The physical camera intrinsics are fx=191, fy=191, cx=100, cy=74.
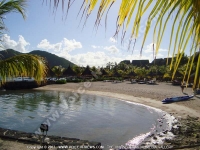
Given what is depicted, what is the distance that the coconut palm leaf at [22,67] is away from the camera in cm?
356

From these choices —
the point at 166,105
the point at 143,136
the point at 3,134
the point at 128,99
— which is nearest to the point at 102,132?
the point at 143,136

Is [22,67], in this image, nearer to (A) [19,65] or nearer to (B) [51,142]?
(A) [19,65]

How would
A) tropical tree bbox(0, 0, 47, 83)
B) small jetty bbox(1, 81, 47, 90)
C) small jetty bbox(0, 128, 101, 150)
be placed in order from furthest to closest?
1. small jetty bbox(1, 81, 47, 90)
2. small jetty bbox(0, 128, 101, 150)
3. tropical tree bbox(0, 0, 47, 83)

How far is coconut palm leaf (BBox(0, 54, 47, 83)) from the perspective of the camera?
3.56 metres

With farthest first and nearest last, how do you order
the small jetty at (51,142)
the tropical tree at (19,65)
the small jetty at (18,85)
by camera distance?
the small jetty at (18,85)
the small jetty at (51,142)
the tropical tree at (19,65)

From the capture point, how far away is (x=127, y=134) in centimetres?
1179

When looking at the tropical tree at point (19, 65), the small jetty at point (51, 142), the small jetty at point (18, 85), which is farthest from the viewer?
the small jetty at point (18, 85)

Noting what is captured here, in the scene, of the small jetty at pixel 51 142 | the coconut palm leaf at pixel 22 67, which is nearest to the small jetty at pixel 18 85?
the small jetty at pixel 51 142

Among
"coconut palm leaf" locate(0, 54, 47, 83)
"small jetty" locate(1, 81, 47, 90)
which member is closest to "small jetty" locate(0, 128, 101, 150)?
"coconut palm leaf" locate(0, 54, 47, 83)

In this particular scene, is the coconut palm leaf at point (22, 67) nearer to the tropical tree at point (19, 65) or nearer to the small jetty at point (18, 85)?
the tropical tree at point (19, 65)

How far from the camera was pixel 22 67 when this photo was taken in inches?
139

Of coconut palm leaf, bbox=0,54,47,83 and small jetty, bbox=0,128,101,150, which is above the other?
coconut palm leaf, bbox=0,54,47,83

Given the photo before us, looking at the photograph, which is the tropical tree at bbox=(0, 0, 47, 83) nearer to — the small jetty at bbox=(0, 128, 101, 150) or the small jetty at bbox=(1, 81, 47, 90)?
the small jetty at bbox=(0, 128, 101, 150)

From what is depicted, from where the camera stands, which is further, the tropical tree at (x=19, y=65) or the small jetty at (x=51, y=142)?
the small jetty at (x=51, y=142)
